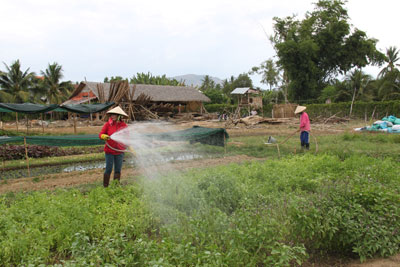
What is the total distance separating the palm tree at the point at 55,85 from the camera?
39.8 meters

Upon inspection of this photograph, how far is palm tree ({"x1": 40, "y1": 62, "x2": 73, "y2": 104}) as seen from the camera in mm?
39784

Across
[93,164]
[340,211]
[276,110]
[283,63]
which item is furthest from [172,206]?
[283,63]

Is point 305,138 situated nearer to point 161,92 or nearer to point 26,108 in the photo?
point 26,108

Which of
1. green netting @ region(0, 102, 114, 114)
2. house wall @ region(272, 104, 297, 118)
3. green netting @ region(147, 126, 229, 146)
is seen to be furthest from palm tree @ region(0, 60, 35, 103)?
green netting @ region(147, 126, 229, 146)

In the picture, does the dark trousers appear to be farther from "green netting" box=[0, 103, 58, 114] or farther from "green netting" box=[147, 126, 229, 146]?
"green netting" box=[0, 103, 58, 114]

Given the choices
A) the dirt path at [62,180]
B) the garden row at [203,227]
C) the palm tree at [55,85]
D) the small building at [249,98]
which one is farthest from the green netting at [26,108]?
the palm tree at [55,85]

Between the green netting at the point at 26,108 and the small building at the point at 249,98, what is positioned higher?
the small building at the point at 249,98

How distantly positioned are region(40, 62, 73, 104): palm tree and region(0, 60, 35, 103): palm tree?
6.50 ft

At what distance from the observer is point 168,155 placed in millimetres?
11312

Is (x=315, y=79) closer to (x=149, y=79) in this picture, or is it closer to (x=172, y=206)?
(x=149, y=79)

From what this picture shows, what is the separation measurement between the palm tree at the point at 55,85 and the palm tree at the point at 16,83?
198 centimetres

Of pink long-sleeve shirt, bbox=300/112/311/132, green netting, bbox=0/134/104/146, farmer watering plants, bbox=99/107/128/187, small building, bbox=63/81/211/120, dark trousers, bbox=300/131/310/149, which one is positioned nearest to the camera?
farmer watering plants, bbox=99/107/128/187

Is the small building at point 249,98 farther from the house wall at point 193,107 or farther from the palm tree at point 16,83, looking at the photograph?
the palm tree at point 16,83

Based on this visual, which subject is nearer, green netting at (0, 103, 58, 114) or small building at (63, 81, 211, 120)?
green netting at (0, 103, 58, 114)
